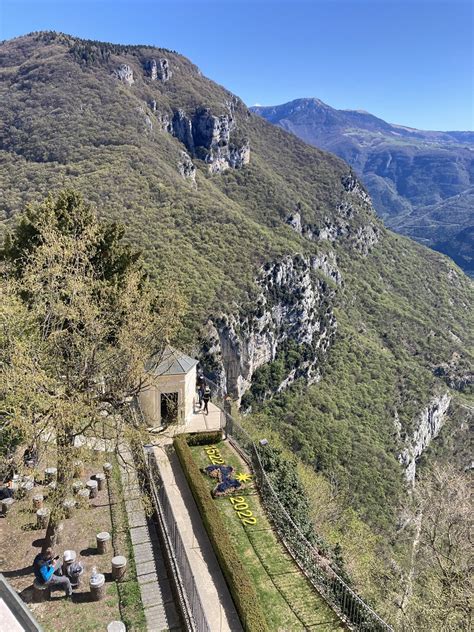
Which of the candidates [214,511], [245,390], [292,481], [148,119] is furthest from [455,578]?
[148,119]

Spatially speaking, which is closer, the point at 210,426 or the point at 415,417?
the point at 210,426

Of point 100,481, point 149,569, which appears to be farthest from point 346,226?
point 149,569

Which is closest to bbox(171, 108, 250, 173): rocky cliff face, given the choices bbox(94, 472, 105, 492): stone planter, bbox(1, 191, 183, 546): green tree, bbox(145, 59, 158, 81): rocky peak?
bbox(145, 59, 158, 81): rocky peak

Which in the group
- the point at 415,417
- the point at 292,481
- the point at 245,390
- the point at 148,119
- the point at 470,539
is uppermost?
the point at 148,119

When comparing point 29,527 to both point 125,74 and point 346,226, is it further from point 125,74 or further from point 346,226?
point 346,226

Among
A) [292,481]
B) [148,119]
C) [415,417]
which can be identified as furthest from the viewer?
[148,119]

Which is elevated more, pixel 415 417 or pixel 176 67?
pixel 176 67

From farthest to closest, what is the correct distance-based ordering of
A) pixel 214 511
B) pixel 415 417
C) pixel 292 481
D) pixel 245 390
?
1. pixel 415 417
2. pixel 245 390
3. pixel 292 481
4. pixel 214 511

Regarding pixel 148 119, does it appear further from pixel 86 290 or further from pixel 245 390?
pixel 86 290
